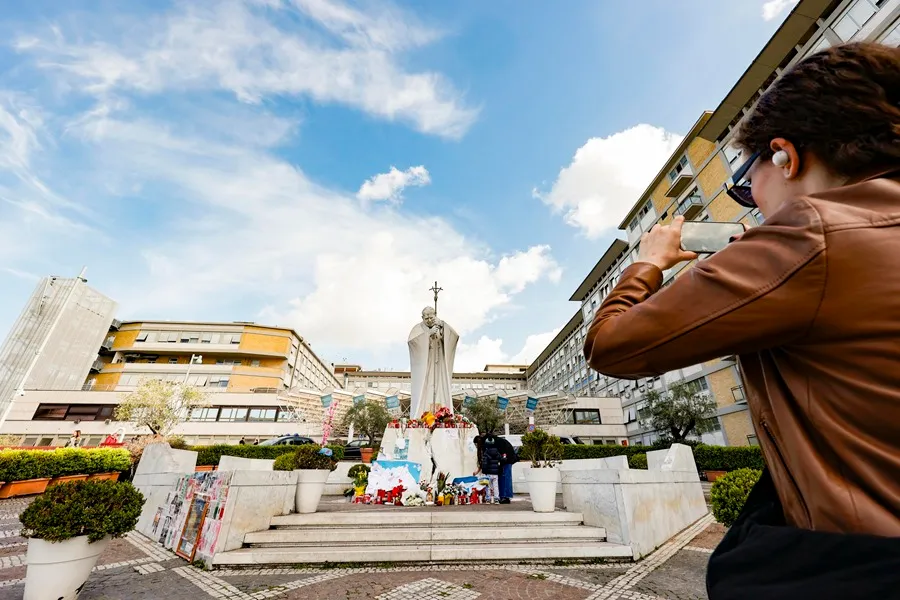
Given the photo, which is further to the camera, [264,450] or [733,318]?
[264,450]

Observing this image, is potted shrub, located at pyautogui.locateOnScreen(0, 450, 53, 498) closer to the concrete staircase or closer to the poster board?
the poster board

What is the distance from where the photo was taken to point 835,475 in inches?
29.4

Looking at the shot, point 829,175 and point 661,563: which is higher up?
point 829,175

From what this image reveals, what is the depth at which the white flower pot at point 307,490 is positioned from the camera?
676 cm

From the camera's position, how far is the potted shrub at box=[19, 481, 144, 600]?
3.72 m

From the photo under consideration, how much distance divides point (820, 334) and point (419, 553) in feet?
18.5

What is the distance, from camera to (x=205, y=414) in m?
38.1

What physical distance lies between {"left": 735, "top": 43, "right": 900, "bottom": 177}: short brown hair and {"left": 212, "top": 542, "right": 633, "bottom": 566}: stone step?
225 inches

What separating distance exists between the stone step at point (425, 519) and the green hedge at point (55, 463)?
1130cm

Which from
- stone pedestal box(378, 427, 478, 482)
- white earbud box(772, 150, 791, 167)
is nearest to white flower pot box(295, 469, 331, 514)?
stone pedestal box(378, 427, 478, 482)

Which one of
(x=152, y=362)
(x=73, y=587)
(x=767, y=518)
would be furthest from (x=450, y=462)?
(x=152, y=362)

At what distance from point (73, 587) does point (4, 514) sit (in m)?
8.50

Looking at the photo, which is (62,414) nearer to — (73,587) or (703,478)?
(73,587)

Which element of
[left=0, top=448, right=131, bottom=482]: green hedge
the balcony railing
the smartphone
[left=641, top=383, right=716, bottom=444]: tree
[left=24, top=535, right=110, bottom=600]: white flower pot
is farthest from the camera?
the balcony railing
